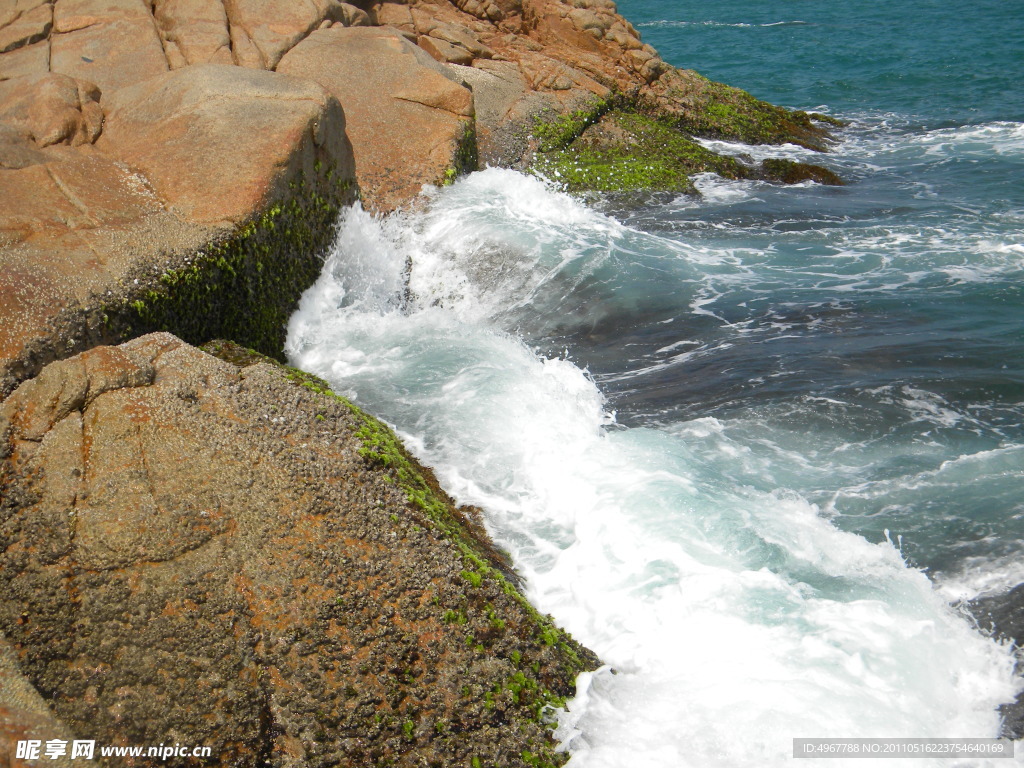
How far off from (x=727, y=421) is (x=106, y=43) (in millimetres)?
10852

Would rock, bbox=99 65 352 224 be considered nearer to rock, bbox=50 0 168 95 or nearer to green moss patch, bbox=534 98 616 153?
rock, bbox=50 0 168 95

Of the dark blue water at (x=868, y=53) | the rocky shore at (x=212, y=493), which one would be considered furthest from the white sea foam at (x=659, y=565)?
the dark blue water at (x=868, y=53)

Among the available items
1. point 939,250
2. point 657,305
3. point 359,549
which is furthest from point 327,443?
point 939,250

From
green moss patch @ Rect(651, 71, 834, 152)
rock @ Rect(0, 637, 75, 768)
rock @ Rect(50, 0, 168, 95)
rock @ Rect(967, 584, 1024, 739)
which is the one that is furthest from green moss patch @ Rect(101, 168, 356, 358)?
green moss patch @ Rect(651, 71, 834, 152)

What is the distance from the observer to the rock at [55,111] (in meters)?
8.48

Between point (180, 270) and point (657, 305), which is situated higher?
point (180, 270)

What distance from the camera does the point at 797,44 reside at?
29359 mm

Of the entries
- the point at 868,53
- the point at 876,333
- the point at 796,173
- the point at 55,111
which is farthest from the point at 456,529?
the point at 868,53

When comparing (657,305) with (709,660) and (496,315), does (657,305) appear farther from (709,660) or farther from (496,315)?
(709,660)

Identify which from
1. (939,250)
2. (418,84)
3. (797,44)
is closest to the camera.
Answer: (939,250)

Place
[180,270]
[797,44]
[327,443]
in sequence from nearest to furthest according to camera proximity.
A: [327,443]
[180,270]
[797,44]

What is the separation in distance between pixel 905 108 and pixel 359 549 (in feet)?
72.4

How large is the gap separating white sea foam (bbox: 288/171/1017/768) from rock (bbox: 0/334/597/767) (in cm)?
64

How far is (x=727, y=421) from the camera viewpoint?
808cm
